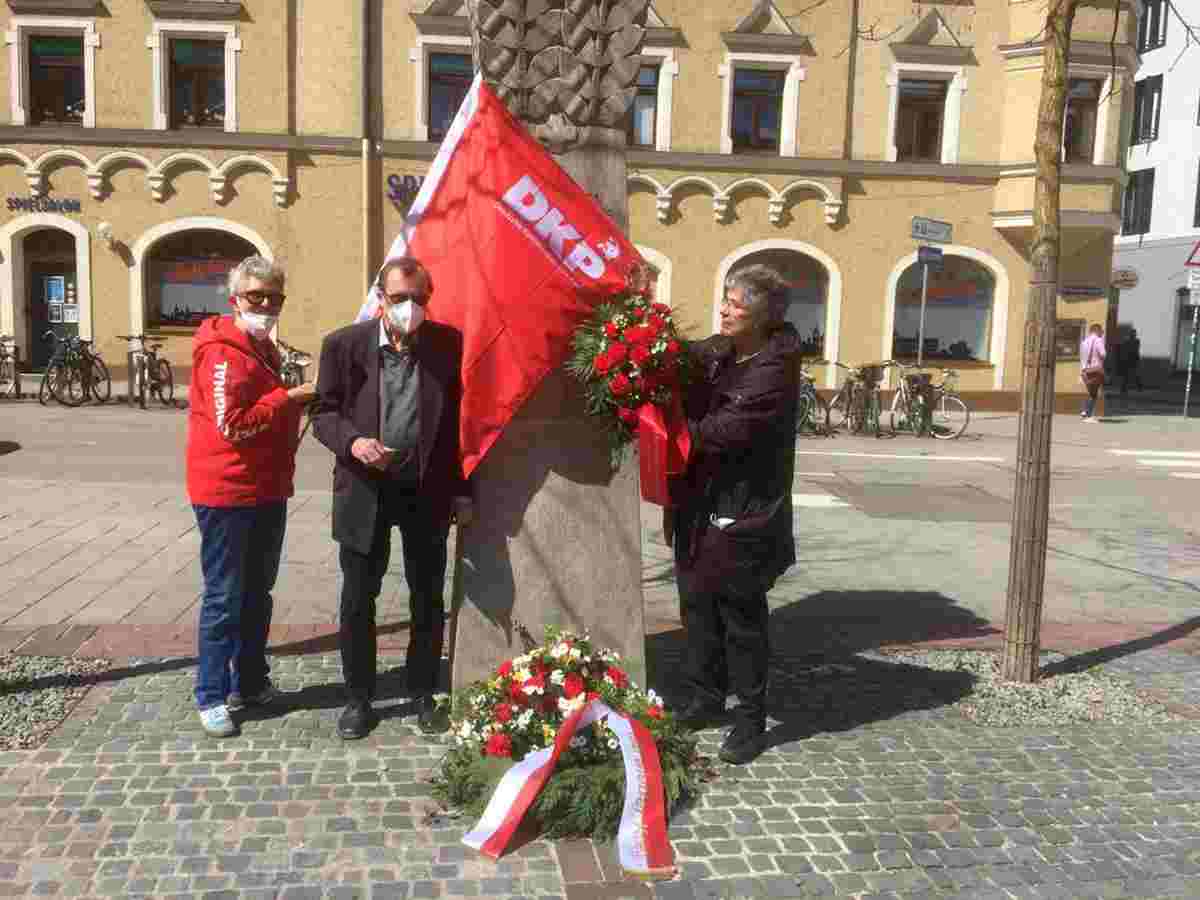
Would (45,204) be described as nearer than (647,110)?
Yes

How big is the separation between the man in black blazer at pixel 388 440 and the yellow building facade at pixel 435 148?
15723 mm

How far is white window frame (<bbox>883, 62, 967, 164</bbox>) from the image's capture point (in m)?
19.6

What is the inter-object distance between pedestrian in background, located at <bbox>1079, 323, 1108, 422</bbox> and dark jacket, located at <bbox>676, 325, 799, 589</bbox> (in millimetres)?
17717

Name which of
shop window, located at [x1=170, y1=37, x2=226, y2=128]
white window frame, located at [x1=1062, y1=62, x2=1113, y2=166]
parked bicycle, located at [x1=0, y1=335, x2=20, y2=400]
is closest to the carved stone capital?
parked bicycle, located at [x1=0, y1=335, x2=20, y2=400]

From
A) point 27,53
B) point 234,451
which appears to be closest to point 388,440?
point 234,451

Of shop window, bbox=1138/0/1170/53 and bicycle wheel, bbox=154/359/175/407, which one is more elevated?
shop window, bbox=1138/0/1170/53

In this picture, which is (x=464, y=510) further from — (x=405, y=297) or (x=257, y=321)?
(x=257, y=321)

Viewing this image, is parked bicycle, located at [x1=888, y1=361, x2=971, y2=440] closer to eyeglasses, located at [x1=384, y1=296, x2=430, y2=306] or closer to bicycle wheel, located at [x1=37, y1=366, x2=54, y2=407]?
bicycle wheel, located at [x1=37, y1=366, x2=54, y2=407]

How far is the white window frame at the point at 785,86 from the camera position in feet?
63.5

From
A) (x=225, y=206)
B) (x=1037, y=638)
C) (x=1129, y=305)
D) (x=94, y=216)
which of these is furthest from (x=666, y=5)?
(x=1129, y=305)

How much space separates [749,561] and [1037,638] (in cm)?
181

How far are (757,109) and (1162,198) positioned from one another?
2149 cm

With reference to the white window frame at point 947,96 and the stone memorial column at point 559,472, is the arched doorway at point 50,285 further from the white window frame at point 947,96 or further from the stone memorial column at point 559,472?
the stone memorial column at point 559,472

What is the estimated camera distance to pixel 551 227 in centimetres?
392
